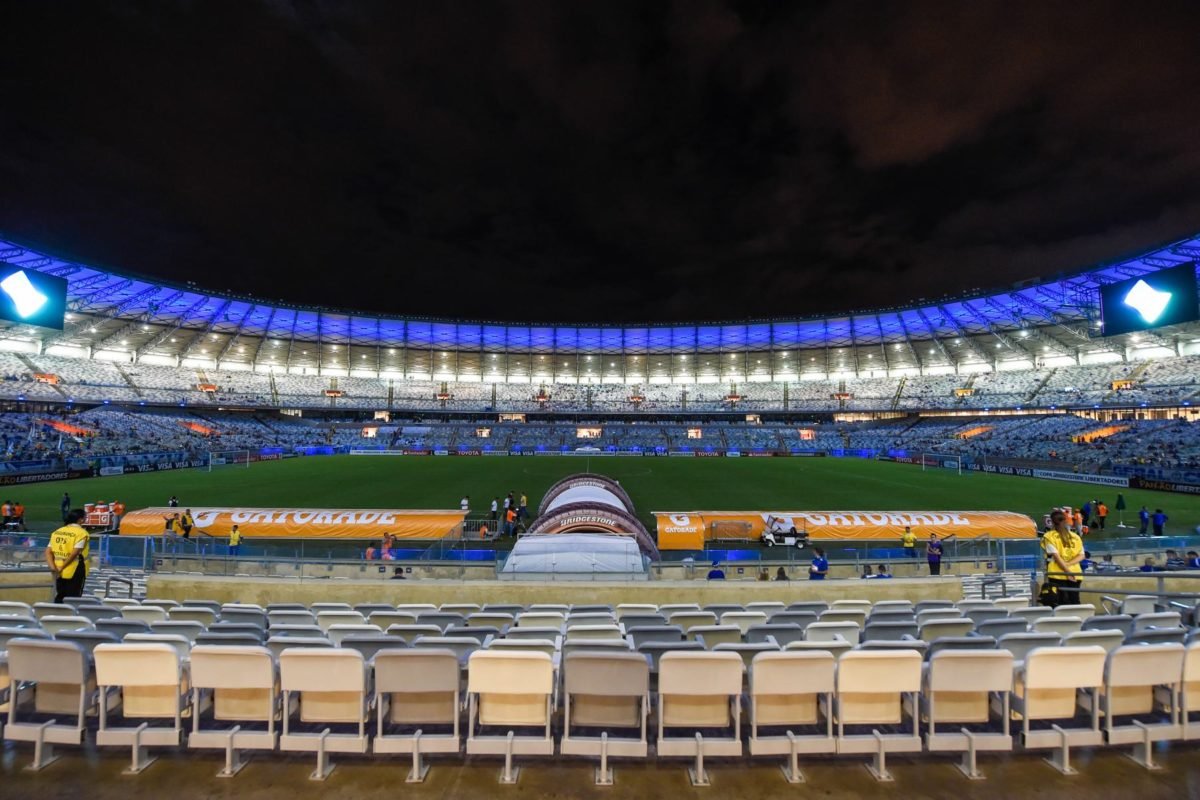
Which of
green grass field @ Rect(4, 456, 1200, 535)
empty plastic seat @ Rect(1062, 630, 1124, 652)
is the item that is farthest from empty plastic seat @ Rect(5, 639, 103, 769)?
green grass field @ Rect(4, 456, 1200, 535)

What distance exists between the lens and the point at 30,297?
2800 centimetres

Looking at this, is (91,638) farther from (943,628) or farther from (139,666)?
(943,628)

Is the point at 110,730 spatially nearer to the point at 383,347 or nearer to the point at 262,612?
the point at 262,612

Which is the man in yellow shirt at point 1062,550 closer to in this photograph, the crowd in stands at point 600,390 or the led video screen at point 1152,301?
the led video screen at point 1152,301

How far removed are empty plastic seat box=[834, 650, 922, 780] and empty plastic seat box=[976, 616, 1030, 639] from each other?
7.90ft

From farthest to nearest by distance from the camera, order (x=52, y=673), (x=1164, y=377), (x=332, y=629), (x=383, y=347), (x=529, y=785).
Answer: (x=383, y=347), (x=1164, y=377), (x=332, y=629), (x=52, y=673), (x=529, y=785)

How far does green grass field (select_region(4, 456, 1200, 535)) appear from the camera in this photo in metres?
28.0

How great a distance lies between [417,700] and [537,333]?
309ft

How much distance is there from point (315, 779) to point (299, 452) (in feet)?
228

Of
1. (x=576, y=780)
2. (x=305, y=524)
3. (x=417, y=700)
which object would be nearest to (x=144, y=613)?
(x=417, y=700)

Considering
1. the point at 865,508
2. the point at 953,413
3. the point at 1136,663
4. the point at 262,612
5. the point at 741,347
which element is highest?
the point at 741,347

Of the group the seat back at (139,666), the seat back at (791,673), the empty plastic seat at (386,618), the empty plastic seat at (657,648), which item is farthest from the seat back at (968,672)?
the seat back at (139,666)

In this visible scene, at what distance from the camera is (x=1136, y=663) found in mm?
3898

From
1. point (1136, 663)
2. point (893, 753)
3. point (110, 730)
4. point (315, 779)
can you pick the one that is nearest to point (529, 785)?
point (315, 779)
